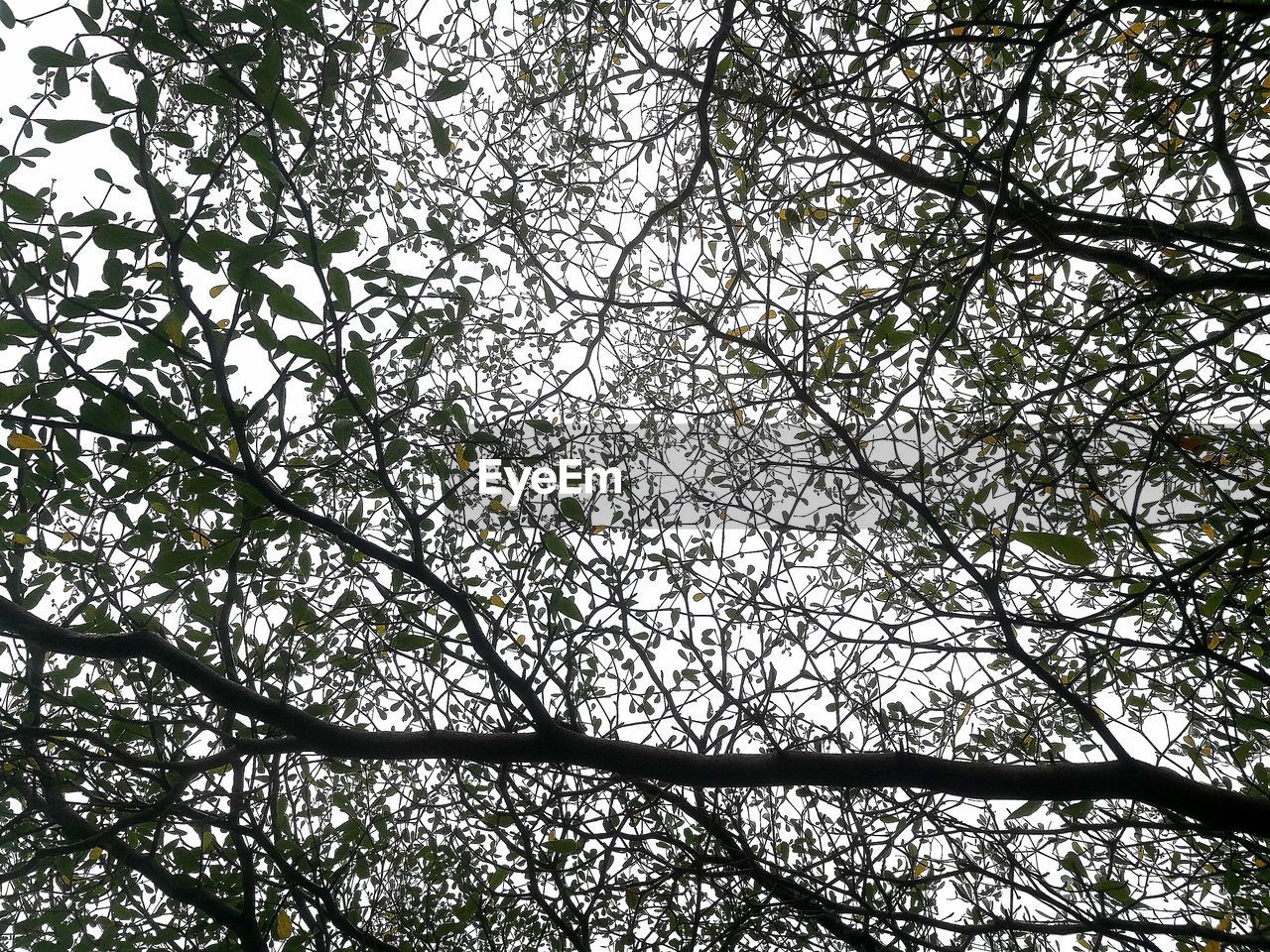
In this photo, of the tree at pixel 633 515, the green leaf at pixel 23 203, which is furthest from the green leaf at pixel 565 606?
the green leaf at pixel 23 203

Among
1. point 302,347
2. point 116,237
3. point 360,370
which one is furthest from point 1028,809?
point 116,237

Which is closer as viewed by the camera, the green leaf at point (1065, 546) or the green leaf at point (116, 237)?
the green leaf at point (116, 237)

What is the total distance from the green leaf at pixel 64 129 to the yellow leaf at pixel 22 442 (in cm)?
111

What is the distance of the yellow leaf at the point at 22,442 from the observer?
7.89 feet

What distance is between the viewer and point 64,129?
166cm

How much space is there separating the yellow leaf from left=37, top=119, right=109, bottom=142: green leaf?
111cm

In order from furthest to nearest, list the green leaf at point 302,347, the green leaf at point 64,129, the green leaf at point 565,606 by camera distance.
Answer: the green leaf at point 565,606 → the green leaf at point 302,347 → the green leaf at point 64,129

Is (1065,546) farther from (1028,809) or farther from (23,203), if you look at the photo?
(23,203)

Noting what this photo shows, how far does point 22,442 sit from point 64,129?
1.20 meters

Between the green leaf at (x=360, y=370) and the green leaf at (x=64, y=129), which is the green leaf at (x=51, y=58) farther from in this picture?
the green leaf at (x=360, y=370)

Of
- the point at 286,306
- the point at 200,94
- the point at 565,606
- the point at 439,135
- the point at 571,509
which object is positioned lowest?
the point at 565,606

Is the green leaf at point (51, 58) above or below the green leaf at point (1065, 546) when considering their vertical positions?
above

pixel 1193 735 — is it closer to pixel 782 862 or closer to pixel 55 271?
pixel 782 862

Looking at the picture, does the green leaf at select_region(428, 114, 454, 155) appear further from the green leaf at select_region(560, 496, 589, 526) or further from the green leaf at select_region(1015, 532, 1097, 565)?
the green leaf at select_region(1015, 532, 1097, 565)
